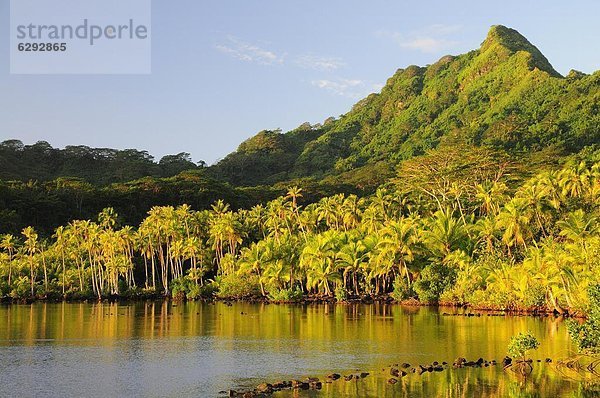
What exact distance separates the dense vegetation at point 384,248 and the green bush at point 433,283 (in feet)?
0.46

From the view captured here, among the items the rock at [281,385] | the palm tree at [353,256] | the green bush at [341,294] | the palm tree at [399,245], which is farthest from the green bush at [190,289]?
the rock at [281,385]

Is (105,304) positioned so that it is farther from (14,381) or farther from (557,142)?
(557,142)

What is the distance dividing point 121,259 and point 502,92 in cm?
12805

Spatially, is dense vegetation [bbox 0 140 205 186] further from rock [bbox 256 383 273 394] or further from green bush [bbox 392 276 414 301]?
rock [bbox 256 383 273 394]

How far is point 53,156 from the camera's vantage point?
7766 inches

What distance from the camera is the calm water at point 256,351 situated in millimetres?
35625

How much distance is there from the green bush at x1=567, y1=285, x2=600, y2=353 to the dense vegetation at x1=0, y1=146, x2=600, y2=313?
A: 19.8 metres

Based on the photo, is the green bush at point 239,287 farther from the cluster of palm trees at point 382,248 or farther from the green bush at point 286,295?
the green bush at point 286,295

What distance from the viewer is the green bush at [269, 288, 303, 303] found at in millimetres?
92250

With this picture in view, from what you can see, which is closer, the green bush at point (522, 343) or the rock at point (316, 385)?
the rock at point (316, 385)

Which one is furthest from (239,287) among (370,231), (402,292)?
(402,292)

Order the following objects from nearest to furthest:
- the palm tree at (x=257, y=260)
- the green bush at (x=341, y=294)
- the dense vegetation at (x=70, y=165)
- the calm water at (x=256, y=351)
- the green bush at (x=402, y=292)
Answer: the calm water at (x=256, y=351) → the green bush at (x=402, y=292) → the green bush at (x=341, y=294) → the palm tree at (x=257, y=260) → the dense vegetation at (x=70, y=165)

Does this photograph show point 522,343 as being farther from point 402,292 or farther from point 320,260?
point 320,260

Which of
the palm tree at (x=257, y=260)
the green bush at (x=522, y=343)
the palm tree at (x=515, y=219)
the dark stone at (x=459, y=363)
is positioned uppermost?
the palm tree at (x=515, y=219)
